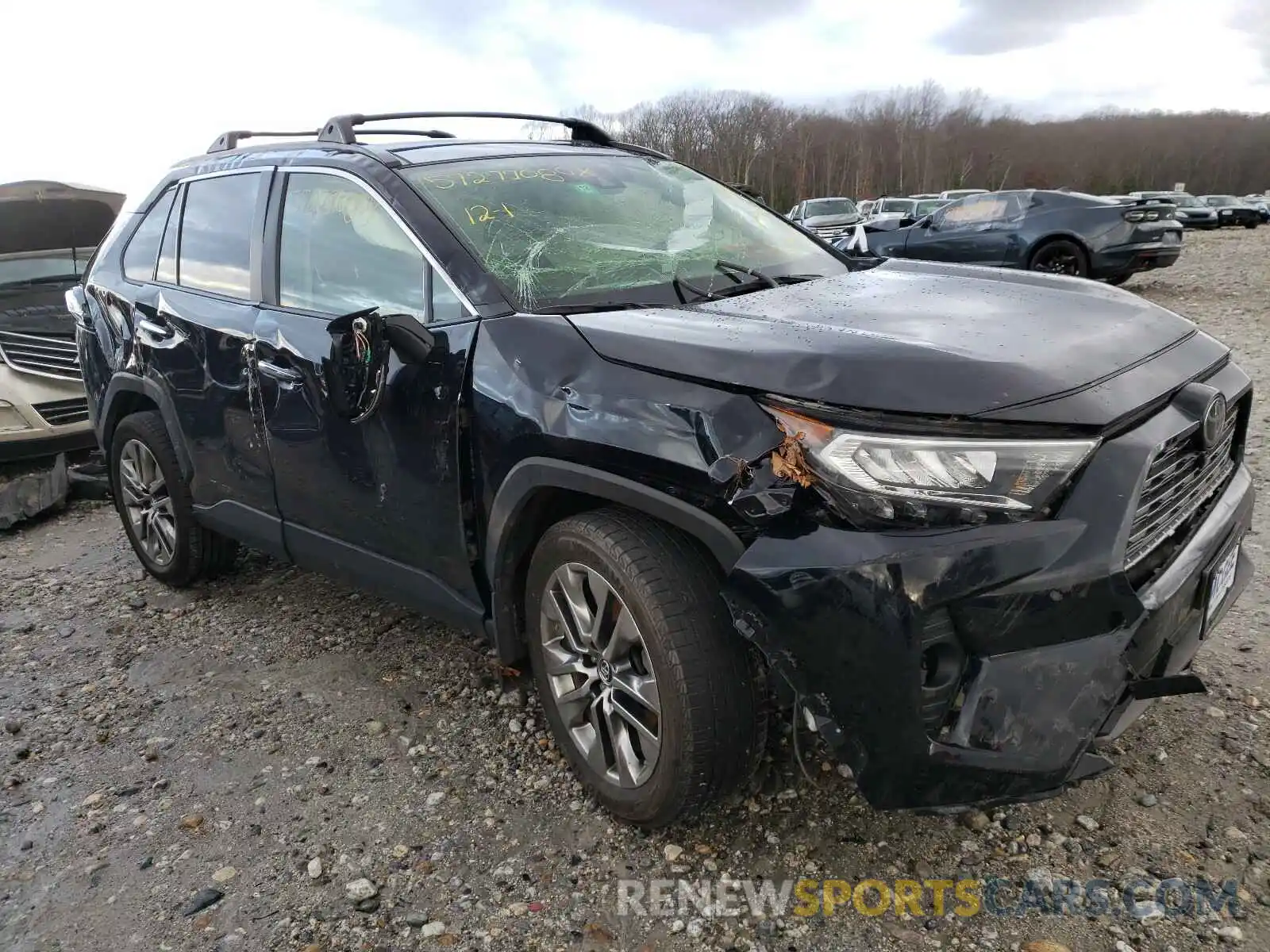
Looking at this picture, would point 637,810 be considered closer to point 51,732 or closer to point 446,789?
point 446,789

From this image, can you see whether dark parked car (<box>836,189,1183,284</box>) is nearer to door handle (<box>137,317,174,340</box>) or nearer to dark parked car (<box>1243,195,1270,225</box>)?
door handle (<box>137,317,174,340</box>)

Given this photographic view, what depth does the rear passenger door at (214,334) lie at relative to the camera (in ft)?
11.4

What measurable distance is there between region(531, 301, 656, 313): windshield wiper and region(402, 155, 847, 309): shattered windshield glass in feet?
0.08

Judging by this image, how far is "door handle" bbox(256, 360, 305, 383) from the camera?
10.3ft

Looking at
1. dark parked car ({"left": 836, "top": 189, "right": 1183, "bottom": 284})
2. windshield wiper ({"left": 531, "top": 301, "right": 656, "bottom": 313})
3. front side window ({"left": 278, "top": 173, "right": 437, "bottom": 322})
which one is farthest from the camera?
dark parked car ({"left": 836, "top": 189, "right": 1183, "bottom": 284})

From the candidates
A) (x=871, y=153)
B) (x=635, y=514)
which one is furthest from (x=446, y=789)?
(x=871, y=153)

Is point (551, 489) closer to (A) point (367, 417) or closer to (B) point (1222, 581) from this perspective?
(A) point (367, 417)

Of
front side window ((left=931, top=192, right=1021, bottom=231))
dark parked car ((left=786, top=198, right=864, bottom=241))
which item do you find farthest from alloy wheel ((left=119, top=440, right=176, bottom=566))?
dark parked car ((left=786, top=198, right=864, bottom=241))

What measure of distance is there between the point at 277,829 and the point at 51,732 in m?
1.25

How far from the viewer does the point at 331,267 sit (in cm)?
317

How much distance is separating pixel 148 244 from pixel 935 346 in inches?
146

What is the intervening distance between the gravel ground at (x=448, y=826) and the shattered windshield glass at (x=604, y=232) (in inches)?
56.8

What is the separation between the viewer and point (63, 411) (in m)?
6.43

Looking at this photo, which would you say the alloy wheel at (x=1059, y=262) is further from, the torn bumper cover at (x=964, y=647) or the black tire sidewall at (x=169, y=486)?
the torn bumper cover at (x=964, y=647)
